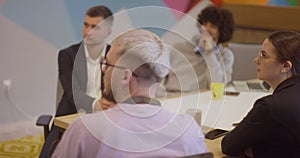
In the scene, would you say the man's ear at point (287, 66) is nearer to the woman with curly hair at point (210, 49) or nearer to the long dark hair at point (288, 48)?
the long dark hair at point (288, 48)

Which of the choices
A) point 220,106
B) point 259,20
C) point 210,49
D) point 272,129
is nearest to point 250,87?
point 210,49

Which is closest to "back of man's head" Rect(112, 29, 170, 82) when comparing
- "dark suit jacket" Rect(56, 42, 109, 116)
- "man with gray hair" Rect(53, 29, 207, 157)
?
"man with gray hair" Rect(53, 29, 207, 157)

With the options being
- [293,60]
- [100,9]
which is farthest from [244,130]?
[100,9]

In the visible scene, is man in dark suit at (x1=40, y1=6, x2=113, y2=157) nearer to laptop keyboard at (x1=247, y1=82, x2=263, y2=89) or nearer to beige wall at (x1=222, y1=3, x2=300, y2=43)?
laptop keyboard at (x1=247, y1=82, x2=263, y2=89)

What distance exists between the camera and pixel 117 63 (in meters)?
1.42

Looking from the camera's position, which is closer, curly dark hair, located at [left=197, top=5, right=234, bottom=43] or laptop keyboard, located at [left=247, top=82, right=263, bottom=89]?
laptop keyboard, located at [left=247, top=82, right=263, bottom=89]

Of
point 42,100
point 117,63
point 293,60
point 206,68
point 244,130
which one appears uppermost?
point 117,63

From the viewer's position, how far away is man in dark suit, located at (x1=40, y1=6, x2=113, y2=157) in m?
2.08

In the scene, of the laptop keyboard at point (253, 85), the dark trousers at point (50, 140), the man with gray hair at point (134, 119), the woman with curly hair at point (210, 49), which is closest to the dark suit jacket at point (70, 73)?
the dark trousers at point (50, 140)

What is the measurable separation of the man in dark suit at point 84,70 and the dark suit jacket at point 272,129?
1.96 feet

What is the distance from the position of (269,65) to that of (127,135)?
2.62 feet

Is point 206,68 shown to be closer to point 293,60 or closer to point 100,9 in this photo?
point 100,9

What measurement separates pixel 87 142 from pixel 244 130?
2.22 ft

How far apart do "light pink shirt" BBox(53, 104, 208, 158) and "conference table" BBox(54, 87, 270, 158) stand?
32 centimetres
